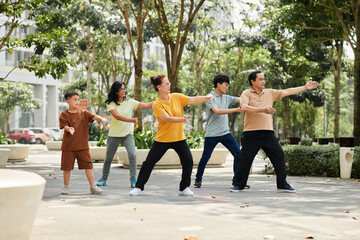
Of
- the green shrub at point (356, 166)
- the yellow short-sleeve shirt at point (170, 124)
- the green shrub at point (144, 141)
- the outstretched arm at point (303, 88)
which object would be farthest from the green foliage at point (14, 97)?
the outstretched arm at point (303, 88)

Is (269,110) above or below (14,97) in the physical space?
below

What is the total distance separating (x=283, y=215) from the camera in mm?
6414

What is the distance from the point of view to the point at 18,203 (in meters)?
3.85

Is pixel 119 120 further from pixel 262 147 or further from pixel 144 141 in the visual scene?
pixel 144 141

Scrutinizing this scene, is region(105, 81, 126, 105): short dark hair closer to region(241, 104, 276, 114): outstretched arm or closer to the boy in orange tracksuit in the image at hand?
the boy in orange tracksuit

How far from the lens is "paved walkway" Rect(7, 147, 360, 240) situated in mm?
5184

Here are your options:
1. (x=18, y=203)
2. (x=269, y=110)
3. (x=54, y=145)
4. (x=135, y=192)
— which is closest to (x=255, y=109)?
(x=269, y=110)

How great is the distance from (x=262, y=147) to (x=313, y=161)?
4.20 metres

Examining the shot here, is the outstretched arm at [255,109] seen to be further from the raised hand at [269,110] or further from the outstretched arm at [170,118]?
the outstretched arm at [170,118]

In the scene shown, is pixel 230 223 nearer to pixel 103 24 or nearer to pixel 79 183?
pixel 79 183

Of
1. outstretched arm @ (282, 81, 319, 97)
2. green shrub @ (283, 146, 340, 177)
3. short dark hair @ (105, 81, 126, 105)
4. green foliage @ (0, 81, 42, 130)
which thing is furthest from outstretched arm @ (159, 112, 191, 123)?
green foliage @ (0, 81, 42, 130)

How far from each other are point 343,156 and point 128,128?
479 centimetres

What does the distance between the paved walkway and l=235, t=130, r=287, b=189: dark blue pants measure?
335 millimetres

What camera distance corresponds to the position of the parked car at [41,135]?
53500 millimetres
